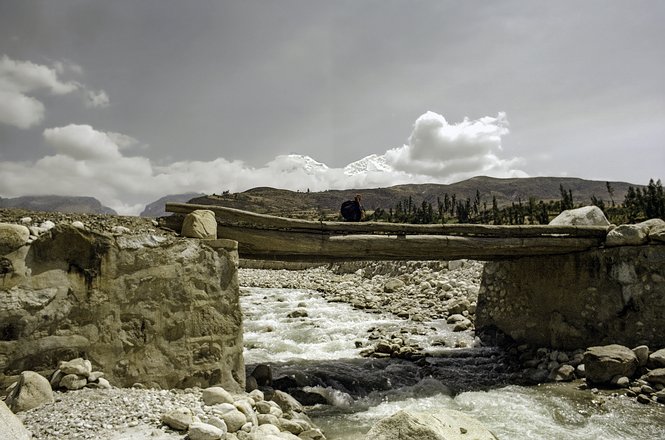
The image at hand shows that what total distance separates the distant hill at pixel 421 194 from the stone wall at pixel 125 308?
99.3 meters

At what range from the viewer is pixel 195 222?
560 cm

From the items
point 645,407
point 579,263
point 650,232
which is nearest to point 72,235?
point 645,407

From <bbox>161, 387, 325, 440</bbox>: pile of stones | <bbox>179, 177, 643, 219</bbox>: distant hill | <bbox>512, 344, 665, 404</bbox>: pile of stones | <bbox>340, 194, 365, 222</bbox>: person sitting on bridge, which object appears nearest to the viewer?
<bbox>161, 387, 325, 440</bbox>: pile of stones

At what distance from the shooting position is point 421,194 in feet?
589

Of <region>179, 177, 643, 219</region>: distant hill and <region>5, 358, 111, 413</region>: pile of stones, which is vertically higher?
<region>179, 177, 643, 219</region>: distant hill

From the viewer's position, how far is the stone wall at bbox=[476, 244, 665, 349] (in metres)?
8.27

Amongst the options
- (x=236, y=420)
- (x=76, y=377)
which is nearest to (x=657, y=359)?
(x=236, y=420)

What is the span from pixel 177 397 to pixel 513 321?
8.79 metres

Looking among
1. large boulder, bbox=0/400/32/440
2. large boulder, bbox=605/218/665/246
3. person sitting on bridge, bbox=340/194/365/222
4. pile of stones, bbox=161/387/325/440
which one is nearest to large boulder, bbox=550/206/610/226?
large boulder, bbox=605/218/665/246

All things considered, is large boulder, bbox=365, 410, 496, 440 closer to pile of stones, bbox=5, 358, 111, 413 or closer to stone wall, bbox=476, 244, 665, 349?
pile of stones, bbox=5, 358, 111, 413

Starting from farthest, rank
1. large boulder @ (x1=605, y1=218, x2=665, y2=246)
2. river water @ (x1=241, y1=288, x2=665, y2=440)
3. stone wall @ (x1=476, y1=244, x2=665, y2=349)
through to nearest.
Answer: large boulder @ (x1=605, y1=218, x2=665, y2=246) → stone wall @ (x1=476, y1=244, x2=665, y2=349) → river water @ (x1=241, y1=288, x2=665, y2=440)

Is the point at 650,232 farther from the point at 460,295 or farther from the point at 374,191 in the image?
the point at 374,191

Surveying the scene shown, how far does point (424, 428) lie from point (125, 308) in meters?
3.51

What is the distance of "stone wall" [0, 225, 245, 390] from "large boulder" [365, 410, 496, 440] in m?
2.57
